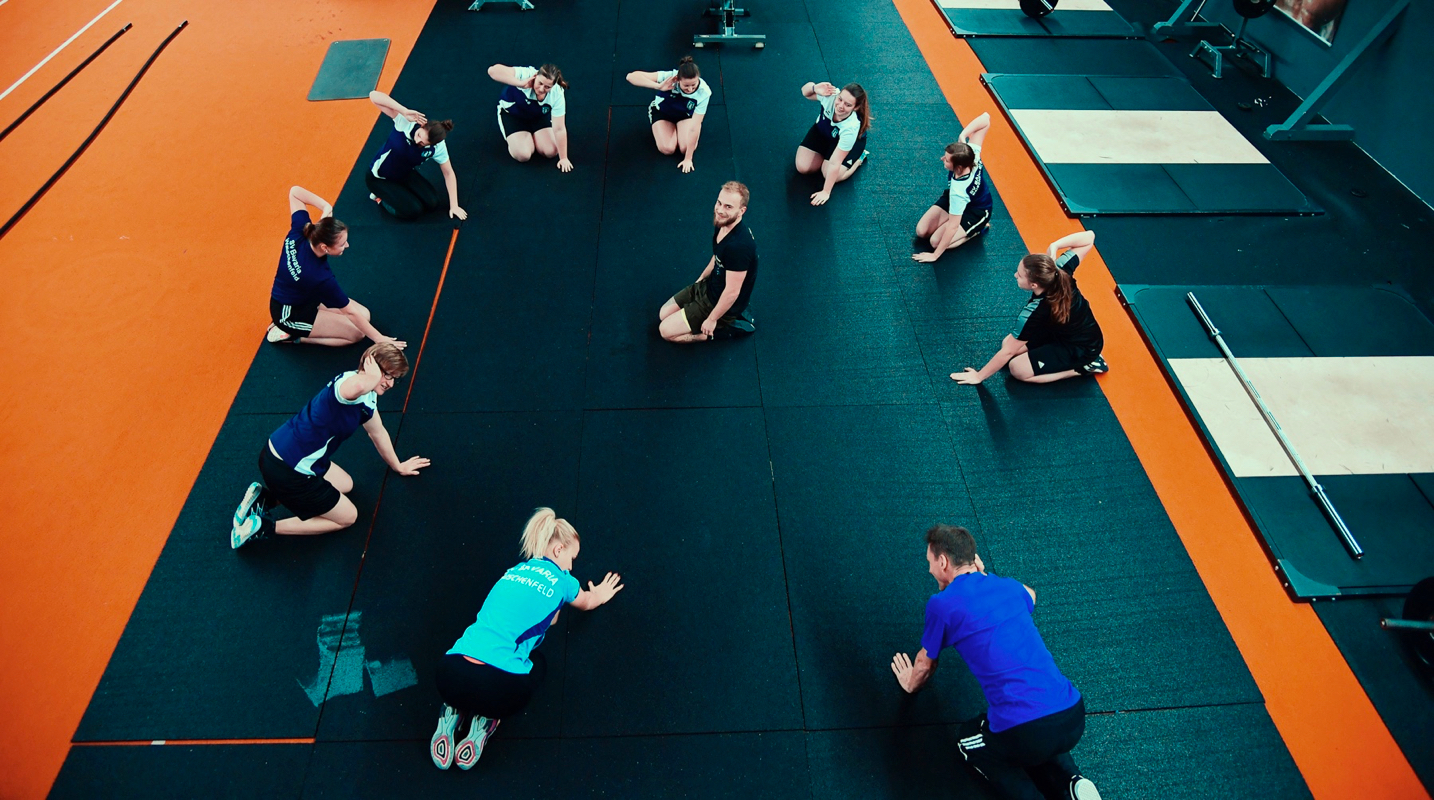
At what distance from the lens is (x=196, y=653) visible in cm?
316

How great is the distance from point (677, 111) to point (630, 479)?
334 centimetres

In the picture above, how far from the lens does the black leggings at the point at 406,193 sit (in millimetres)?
4941

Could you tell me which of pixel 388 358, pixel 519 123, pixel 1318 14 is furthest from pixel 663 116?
pixel 1318 14

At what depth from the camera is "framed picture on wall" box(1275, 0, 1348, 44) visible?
620 cm

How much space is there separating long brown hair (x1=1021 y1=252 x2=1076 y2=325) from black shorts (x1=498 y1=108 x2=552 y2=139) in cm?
390

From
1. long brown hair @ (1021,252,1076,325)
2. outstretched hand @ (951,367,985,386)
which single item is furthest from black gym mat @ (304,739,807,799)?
long brown hair @ (1021,252,1076,325)

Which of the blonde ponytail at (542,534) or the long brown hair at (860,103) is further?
the long brown hair at (860,103)

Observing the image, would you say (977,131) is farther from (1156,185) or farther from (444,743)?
(444,743)

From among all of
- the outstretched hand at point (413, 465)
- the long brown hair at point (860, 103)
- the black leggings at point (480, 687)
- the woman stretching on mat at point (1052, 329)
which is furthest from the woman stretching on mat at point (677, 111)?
the black leggings at point (480, 687)

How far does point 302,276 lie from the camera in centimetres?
385

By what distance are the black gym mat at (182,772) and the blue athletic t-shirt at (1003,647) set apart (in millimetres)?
2815

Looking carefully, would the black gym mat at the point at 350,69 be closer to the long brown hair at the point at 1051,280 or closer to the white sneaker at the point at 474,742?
the white sneaker at the point at 474,742

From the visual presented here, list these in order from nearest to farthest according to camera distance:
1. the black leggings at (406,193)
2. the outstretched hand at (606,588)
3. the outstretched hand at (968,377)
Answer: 1. the outstretched hand at (606,588)
2. the outstretched hand at (968,377)
3. the black leggings at (406,193)

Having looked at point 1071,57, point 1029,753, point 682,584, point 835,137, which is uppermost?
point 1071,57
